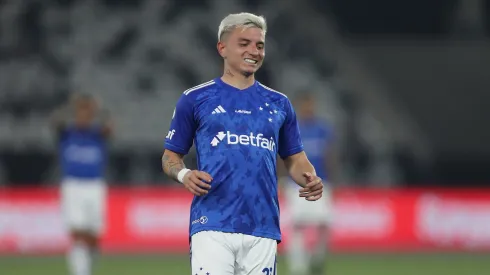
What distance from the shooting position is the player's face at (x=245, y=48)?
6.36 meters

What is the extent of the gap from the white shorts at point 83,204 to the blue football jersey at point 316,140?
2.89 metres

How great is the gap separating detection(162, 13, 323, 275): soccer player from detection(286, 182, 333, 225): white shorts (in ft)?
30.3

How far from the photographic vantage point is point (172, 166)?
6480mm

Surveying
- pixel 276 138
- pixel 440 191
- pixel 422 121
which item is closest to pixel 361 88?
pixel 422 121

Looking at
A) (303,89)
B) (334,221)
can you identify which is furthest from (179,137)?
(303,89)

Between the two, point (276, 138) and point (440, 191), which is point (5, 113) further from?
point (276, 138)

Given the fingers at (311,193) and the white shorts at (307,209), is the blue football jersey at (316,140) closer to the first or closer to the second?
the white shorts at (307,209)

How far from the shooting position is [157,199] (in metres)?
19.2

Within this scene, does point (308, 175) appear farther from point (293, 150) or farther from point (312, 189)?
point (293, 150)

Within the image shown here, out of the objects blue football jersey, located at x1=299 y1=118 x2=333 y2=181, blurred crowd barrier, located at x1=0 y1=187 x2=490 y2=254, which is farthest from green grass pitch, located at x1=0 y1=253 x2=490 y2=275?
blue football jersey, located at x1=299 y1=118 x2=333 y2=181

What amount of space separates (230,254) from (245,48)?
1.15 m

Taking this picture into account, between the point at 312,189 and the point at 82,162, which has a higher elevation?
the point at 82,162

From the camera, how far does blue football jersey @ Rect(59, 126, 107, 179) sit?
47.9 ft

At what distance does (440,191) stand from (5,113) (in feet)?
28.8
